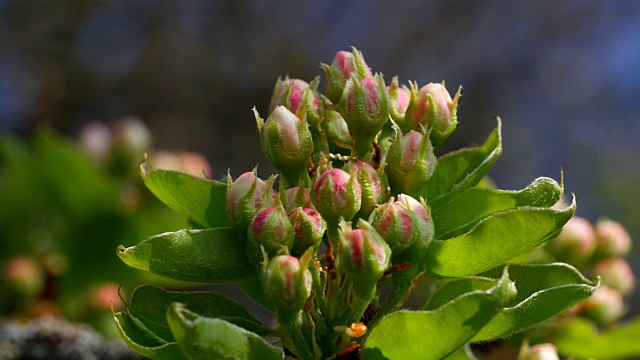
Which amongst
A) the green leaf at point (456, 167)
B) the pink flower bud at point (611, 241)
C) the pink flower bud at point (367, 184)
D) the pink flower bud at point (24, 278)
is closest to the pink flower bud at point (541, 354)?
the green leaf at point (456, 167)

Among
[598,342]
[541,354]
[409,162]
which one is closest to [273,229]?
[409,162]

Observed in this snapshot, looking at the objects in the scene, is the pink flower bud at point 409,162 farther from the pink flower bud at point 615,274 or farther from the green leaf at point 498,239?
the pink flower bud at point 615,274

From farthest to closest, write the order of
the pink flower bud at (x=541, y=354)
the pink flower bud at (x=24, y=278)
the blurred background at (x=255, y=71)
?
the blurred background at (x=255, y=71)
the pink flower bud at (x=24, y=278)
the pink flower bud at (x=541, y=354)

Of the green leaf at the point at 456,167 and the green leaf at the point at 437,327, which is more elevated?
the green leaf at the point at 456,167

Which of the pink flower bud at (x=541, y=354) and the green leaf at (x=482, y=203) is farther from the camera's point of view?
the pink flower bud at (x=541, y=354)

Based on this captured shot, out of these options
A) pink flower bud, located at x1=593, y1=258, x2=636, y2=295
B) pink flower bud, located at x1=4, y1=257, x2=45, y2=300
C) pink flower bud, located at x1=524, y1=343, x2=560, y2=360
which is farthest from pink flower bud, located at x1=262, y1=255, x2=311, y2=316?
pink flower bud, located at x1=4, y1=257, x2=45, y2=300

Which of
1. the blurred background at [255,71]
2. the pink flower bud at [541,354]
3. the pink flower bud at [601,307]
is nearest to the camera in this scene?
the pink flower bud at [541,354]

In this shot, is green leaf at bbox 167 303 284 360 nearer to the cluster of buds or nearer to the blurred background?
the cluster of buds
